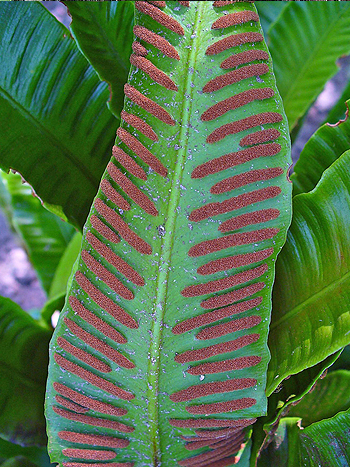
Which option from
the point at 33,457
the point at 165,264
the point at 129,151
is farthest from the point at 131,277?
the point at 33,457

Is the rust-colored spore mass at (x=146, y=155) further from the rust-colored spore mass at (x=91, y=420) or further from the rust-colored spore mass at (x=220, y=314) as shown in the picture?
the rust-colored spore mass at (x=91, y=420)

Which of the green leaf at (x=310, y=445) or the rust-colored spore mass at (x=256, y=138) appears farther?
the green leaf at (x=310, y=445)

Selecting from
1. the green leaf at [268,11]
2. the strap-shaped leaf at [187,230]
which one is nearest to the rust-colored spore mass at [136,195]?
the strap-shaped leaf at [187,230]

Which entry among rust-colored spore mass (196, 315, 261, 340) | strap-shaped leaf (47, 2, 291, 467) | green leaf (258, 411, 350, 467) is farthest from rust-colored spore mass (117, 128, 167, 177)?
green leaf (258, 411, 350, 467)

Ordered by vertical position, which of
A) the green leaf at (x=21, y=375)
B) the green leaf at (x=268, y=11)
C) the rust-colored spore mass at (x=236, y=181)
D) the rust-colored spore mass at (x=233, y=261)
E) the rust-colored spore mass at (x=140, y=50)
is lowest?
the green leaf at (x=21, y=375)

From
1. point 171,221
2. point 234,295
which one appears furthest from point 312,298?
point 171,221

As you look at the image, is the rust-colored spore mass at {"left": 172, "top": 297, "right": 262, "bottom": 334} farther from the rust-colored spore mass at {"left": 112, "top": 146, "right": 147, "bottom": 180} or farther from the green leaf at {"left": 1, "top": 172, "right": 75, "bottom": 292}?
the green leaf at {"left": 1, "top": 172, "right": 75, "bottom": 292}

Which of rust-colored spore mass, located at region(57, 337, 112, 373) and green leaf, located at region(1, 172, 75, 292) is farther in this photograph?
green leaf, located at region(1, 172, 75, 292)
